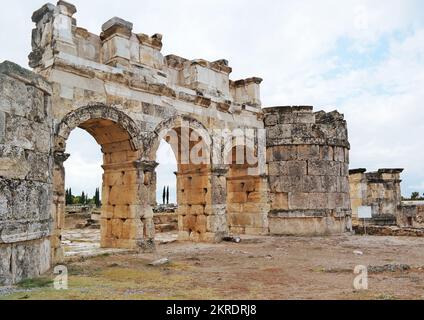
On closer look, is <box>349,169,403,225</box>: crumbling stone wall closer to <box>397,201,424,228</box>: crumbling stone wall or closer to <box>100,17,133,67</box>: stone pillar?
<box>397,201,424,228</box>: crumbling stone wall

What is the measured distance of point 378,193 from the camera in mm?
18266

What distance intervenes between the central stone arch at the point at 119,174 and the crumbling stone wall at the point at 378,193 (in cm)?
1181

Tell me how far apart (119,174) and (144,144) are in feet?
3.09

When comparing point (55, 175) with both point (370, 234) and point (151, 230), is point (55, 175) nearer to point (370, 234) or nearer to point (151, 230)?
point (151, 230)

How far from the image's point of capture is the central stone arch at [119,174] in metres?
8.92

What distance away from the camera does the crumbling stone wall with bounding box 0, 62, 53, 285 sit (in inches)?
216

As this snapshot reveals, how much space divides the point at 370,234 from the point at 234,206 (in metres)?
4.53

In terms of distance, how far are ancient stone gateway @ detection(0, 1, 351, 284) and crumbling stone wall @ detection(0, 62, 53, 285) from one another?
0.6 inches

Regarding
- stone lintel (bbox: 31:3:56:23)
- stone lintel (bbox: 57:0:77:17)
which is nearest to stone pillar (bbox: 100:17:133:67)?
stone lintel (bbox: 57:0:77:17)

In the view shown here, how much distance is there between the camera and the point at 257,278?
6.00m

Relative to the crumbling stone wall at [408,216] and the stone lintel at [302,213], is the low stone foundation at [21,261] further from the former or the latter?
the crumbling stone wall at [408,216]

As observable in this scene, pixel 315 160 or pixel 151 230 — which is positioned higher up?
pixel 315 160

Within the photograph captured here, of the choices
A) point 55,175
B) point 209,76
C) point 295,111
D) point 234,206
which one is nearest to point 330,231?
point 234,206

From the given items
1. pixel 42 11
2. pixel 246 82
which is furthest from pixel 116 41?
pixel 246 82
